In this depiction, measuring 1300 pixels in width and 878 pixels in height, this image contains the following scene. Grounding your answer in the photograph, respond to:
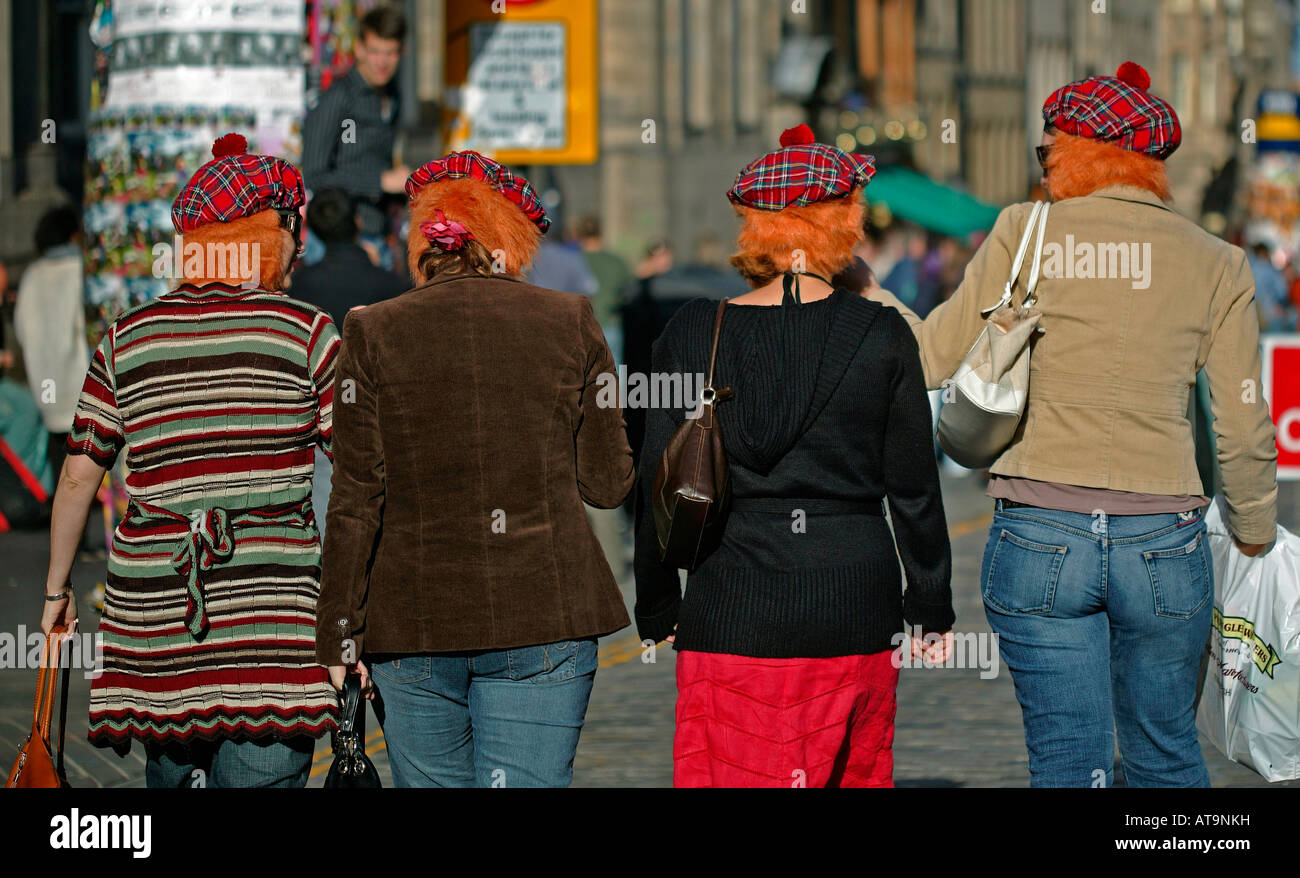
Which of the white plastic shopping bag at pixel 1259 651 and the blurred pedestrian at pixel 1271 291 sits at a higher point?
the blurred pedestrian at pixel 1271 291

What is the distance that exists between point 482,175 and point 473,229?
13cm

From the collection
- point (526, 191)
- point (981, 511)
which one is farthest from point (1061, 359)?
point (981, 511)

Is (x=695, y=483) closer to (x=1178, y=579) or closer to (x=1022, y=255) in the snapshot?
(x=1022, y=255)

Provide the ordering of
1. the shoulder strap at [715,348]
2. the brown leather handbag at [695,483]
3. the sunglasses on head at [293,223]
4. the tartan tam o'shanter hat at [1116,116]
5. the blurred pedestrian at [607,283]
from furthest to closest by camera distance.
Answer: the blurred pedestrian at [607,283] → the tartan tam o'shanter hat at [1116,116] → the sunglasses on head at [293,223] → the shoulder strap at [715,348] → the brown leather handbag at [695,483]

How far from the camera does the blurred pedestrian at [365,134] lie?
321 inches

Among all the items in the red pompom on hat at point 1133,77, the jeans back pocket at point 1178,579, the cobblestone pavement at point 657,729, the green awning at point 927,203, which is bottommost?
the cobblestone pavement at point 657,729

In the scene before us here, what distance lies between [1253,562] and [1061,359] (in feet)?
3.01

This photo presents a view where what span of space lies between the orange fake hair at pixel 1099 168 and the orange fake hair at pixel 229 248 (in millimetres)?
1829

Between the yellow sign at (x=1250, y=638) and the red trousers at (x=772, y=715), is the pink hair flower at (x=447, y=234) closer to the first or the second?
the red trousers at (x=772, y=715)

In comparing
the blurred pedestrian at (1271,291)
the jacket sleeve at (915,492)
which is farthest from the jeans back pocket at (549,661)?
the blurred pedestrian at (1271,291)

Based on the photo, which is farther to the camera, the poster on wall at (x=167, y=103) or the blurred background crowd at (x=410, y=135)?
the poster on wall at (x=167, y=103)

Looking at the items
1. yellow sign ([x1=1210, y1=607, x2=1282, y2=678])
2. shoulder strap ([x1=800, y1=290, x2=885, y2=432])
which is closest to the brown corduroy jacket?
shoulder strap ([x1=800, y1=290, x2=885, y2=432])

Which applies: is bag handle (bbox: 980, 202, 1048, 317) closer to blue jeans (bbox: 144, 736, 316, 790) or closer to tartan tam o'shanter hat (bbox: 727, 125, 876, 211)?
tartan tam o'shanter hat (bbox: 727, 125, 876, 211)

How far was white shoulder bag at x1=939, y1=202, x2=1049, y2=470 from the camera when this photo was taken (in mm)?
4406
